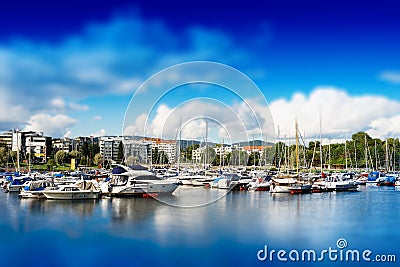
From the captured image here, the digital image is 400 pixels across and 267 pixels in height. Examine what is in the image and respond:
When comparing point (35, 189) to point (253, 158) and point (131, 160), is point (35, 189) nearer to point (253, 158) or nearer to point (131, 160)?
point (131, 160)

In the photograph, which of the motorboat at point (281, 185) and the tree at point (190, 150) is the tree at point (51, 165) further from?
the motorboat at point (281, 185)

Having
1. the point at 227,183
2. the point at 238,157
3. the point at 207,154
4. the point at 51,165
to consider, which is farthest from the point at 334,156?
the point at 51,165

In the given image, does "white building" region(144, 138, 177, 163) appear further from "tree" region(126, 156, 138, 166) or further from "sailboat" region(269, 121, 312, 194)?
"sailboat" region(269, 121, 312, 194)

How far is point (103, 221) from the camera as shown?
14.5m

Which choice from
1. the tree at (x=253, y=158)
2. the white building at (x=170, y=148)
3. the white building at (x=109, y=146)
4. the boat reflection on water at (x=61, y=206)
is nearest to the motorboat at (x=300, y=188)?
the tree at (x=253, y=158)

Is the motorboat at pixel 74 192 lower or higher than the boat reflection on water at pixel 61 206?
higher

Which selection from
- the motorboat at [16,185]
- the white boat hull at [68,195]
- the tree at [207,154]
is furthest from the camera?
the tree at [207,154]

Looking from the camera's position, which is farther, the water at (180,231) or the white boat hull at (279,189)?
the white boat hull at (279,189)

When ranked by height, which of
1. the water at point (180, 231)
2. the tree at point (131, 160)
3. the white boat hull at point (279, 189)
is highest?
the tree at point (131, 160)

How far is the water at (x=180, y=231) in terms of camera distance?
33.8 ft

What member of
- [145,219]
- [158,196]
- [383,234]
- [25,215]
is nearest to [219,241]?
[145,219]

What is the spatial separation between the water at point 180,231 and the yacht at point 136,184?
159 centimetres

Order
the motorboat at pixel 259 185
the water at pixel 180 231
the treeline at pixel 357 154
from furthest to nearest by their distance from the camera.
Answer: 1. the treeline at pixel 357 154
2. the motorboat at pixel 259 185
3. the water at pixel 180 231

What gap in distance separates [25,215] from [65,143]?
65729 mm
